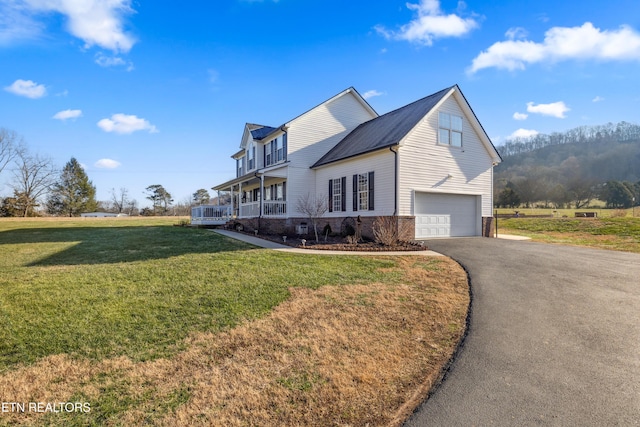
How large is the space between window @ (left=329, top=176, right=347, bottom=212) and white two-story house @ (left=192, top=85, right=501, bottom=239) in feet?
0.18

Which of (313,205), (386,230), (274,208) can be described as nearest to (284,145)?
(274,208)

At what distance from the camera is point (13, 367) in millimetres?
4023

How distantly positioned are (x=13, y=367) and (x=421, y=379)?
4.97 m

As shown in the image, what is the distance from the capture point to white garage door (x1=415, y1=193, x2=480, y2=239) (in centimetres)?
1591

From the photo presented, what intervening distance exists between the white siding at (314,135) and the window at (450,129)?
7.19m

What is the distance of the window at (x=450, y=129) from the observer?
53.8 ft

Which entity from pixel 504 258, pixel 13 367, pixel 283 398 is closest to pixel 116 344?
pixel 13 367

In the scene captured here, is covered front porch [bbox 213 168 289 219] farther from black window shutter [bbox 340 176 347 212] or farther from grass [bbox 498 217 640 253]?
grass [bbox 498 217 640 253]

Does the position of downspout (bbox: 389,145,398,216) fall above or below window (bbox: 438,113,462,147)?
below

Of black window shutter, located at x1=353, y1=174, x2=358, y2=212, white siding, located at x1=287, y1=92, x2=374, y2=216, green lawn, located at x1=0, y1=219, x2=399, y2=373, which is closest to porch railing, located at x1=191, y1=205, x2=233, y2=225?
white siding, located at x1=287, y1=92, x2=374, y2=216

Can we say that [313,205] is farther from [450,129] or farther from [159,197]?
[159,197]

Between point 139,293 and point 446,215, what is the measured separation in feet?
47.3

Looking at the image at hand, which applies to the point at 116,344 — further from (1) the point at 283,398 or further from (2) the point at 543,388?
(2) the point at 543,388

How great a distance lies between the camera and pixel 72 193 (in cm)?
5834
